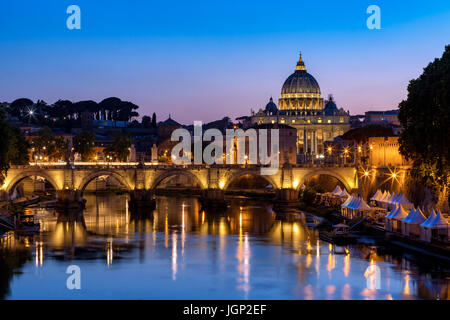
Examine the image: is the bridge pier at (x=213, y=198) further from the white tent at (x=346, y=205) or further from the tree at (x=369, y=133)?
the tree at (x=369, y=133)

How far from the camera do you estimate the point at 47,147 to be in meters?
98.6

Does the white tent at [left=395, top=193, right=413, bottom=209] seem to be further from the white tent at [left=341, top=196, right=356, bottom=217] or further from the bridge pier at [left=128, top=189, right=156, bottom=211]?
the bridge pier at [left=128, top=189, right=156, bottom=211]

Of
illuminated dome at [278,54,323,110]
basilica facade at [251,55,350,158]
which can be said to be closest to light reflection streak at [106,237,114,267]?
basilica facade at [251,55,350,158]

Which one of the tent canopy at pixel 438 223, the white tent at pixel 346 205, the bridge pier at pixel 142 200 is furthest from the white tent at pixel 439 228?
the bridge pier at pixel 142 200

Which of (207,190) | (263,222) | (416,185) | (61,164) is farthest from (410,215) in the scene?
(61,164)

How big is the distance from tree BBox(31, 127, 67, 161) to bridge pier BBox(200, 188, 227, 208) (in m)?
28.9

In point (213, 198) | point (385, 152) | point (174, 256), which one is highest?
point (385, 152)

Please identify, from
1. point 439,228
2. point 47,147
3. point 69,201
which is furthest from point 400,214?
point 47,147

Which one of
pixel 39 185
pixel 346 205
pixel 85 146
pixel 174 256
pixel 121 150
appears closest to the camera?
pixel 174 256

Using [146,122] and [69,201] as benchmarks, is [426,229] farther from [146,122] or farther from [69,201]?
[146,122]

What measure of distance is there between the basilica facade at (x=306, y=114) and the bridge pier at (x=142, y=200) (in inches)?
3678

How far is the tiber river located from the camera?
3450 cm

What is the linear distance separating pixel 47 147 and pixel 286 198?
37.2 metres

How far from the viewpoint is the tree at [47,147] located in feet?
322
